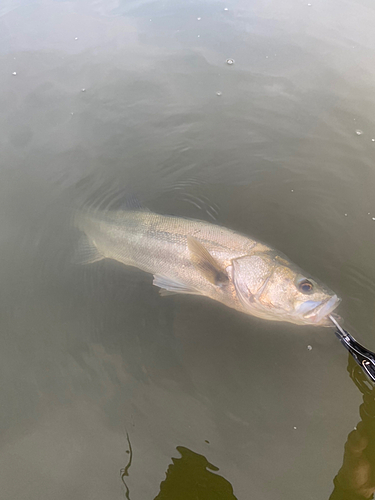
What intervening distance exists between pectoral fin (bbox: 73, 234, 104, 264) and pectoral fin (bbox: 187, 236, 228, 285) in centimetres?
126

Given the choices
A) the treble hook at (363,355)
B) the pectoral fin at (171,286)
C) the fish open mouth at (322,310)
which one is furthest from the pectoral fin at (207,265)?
the treble hook at (363,355)

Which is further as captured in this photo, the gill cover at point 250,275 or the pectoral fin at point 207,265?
the pectoral fin at point 207,265

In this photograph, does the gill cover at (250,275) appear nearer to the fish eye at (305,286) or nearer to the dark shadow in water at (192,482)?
the fish eye at (305,286)

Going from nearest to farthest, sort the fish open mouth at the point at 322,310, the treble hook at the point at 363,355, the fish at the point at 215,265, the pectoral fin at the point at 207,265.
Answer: the treble hook at the point at 363,355 → the fish open mouth at the point at 322,310 → the fish at the point at 215,265 → the pectoral fin at the point at 207,265

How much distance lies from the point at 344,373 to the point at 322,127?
354cm

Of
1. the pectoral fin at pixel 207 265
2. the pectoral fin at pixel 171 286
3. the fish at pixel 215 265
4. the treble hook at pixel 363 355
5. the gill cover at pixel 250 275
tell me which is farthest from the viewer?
the pectoral fin at pixel 171 286

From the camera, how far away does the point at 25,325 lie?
3.25m

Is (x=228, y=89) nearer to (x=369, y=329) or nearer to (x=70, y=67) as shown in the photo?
(x=70, y=67)

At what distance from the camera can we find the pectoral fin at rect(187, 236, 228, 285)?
2865mm

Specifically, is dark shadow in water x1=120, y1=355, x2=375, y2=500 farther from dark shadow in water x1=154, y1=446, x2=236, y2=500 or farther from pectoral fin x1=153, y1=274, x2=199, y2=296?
pectoral fin x1=153, y1=274, x2=199, y2=296

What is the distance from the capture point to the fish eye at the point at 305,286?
2543 mm

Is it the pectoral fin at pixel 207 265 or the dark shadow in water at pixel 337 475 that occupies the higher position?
the pectoral fin at pixel 207 265

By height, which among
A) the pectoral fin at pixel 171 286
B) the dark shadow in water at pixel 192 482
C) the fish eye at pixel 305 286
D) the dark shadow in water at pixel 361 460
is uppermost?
the fish eye at pixel 305 286

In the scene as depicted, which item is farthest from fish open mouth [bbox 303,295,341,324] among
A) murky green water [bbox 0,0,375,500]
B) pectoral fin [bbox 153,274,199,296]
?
pectoral fin [bbox 153,274,199,296]
